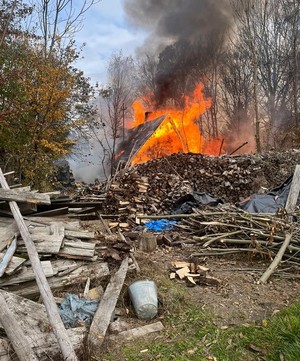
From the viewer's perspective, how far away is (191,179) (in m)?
10.9

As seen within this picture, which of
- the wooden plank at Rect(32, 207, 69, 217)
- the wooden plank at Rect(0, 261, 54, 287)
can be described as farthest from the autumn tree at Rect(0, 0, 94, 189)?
the wooden plank at Rect(0, 261, 54, 287)

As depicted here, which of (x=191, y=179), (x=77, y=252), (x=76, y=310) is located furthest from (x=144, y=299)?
(x=191, y=179)

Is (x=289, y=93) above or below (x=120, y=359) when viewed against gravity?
above

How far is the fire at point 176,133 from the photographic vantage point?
14758mm

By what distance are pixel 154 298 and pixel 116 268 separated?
3.06 feet

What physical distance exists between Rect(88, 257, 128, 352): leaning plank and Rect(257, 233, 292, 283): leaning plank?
2.13 meters

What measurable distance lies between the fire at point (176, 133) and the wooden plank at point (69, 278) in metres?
9.66

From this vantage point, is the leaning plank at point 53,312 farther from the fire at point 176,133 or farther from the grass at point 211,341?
the fire at point 176,133

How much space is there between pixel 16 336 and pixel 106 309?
1025 mm

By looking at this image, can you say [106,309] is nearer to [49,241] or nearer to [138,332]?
[138,332]

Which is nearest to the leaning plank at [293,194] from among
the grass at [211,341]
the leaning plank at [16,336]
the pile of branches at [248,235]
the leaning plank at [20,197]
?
the pile of branches at [248,235]

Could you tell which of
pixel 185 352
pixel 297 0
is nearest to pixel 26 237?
pixel 185 352

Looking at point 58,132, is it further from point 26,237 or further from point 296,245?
point 296,245

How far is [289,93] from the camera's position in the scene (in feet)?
82.8
